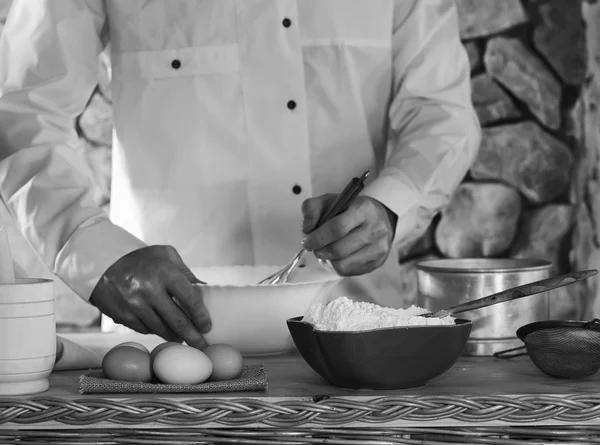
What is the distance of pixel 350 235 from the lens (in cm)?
132

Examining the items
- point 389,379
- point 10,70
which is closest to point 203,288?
point 389,379

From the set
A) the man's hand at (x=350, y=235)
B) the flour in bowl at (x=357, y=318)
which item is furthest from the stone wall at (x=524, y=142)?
the flour in bowl at (x=357, y=318)

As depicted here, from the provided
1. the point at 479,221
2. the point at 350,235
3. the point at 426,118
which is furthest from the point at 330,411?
the point at 479,221

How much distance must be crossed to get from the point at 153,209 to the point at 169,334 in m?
0.59

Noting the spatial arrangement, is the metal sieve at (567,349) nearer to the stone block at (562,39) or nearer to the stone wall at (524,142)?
the stone wall at (524,142)

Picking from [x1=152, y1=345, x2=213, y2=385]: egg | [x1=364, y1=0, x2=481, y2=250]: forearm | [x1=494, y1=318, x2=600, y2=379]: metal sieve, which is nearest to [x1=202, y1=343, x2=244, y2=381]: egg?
[x1=152, y1=345, x2=213, y2=385]: egg

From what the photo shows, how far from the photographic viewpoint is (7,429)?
835 mm

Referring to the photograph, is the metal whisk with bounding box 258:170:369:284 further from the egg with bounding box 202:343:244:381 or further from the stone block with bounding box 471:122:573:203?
the stone block with bounding box 471:122:573:203

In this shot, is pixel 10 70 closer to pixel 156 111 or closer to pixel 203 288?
pixel 156 111

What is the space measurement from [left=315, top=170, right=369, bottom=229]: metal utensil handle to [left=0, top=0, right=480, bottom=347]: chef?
25 cm

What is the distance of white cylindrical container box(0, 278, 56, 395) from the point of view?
0.86 m

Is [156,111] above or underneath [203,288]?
above

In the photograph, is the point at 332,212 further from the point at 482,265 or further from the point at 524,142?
the point at 524,142

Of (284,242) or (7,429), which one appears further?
(284,242)
